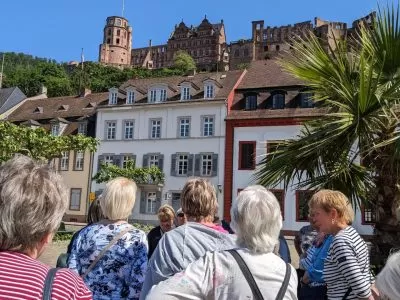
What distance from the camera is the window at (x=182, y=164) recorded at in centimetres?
3534

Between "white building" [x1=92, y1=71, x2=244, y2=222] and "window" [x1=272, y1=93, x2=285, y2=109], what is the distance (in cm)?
332

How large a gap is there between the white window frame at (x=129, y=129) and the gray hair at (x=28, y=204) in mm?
36144

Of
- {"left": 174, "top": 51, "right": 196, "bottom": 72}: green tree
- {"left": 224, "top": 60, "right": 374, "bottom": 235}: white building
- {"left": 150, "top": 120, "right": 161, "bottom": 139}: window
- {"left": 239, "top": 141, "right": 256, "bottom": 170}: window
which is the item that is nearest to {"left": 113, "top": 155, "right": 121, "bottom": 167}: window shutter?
{"left": 150, "top": 120, "right": 161, "bottom": 139}: window

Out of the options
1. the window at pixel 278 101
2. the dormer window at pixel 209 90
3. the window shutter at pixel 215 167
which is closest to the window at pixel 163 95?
the dormer window at pixel 209 90

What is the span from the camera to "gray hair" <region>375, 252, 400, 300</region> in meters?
1.80

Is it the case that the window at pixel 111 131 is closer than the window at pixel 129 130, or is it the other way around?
the window at pixel 129 130

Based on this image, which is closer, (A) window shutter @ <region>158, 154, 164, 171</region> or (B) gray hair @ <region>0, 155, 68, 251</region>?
(B) gray hair @ <region>0, 155, 68, 251</region>

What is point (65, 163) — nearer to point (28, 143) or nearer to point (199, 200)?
point (28, 143)

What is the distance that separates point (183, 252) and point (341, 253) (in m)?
1.29

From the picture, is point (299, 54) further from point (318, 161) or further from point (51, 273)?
point (51, 273)

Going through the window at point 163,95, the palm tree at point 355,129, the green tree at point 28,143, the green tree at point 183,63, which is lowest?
the palm tree at point 355,129

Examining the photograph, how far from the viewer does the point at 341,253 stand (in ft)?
12.2

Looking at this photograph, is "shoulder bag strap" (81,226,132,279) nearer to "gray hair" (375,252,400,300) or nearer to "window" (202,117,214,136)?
"gray hair" (375,252,400,300)

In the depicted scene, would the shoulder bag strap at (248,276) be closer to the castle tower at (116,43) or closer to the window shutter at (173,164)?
the window shutter at (173,164)
